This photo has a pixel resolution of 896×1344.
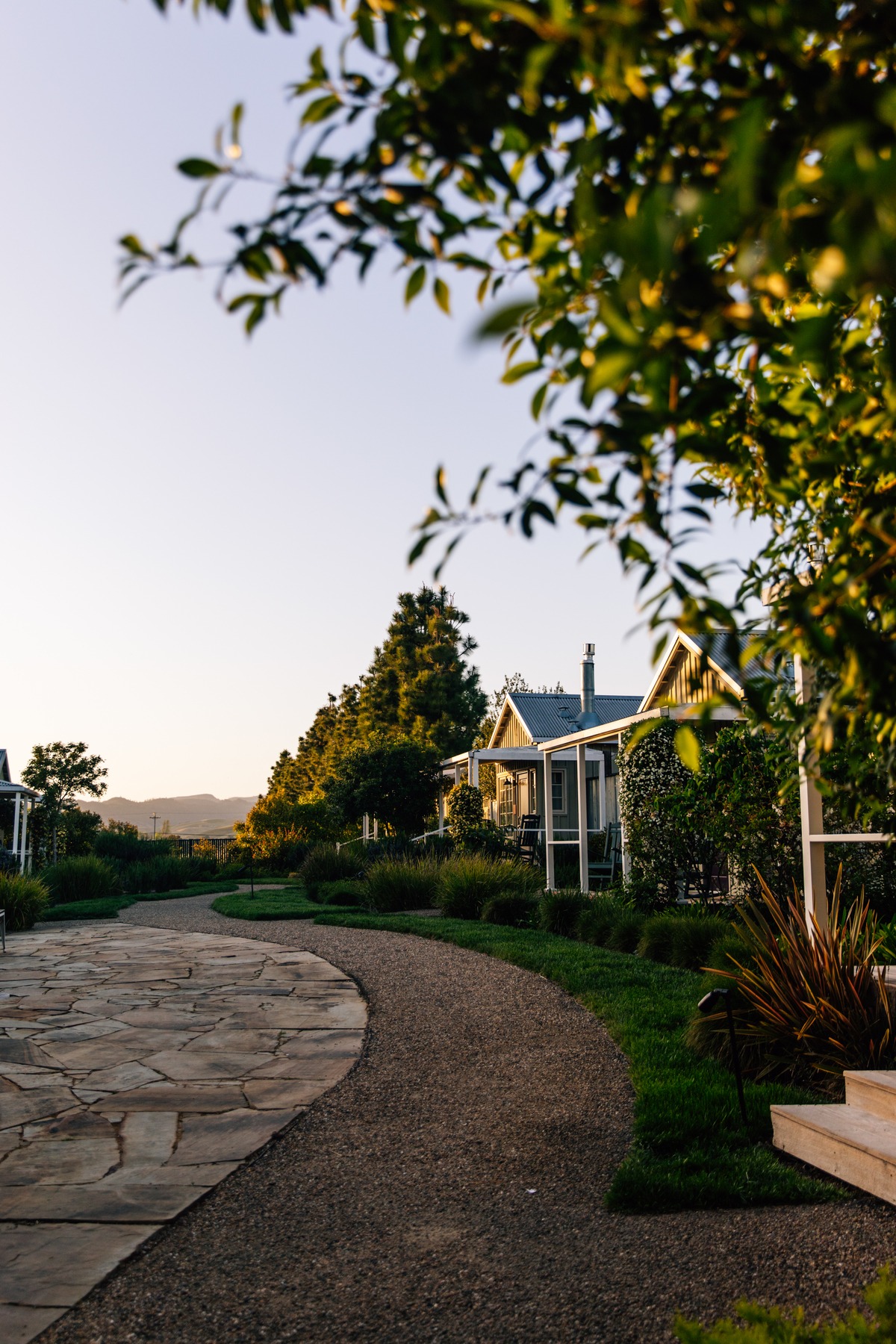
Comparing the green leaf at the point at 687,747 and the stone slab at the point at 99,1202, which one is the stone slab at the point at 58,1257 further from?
the green leaf at the point at 687,747

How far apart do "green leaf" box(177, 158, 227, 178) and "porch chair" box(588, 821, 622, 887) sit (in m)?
14.3

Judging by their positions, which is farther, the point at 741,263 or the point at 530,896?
the point at 530,896

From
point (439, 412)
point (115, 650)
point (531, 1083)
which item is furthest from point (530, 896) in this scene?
point (439, 412)

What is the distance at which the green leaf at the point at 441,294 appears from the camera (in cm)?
159

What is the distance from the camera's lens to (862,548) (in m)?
1.84

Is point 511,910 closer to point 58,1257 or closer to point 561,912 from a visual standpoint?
point 561,912

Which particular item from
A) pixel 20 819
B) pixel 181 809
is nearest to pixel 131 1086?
pixel 20 819

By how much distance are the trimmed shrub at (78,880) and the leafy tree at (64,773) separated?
9.54 meters

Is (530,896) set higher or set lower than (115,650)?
lower

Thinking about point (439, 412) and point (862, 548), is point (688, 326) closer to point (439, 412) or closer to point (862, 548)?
point (862, 548)

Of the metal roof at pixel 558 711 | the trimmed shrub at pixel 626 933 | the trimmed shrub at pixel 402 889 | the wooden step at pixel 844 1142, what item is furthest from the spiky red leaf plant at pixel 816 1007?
the metal roof at pixel 558 711

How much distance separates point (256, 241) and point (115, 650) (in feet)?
48.8

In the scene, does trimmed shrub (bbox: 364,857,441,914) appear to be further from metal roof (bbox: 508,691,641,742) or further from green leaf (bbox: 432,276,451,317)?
green leaf (bbox: 432,276,451,317)

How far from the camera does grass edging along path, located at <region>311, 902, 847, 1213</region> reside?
3.55 m
